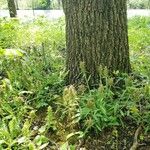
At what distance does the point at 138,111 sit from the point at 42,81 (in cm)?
137

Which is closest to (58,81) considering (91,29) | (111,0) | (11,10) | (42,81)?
(42,81)

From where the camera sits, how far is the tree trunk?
3680 mm

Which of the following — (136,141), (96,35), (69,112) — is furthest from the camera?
(96,35)

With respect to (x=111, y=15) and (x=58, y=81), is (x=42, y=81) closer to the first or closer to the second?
(x=58, y=81)

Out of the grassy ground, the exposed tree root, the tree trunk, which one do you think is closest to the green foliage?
the grassy ground

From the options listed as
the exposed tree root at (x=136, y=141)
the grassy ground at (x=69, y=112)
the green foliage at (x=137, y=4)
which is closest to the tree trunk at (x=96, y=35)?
the grassy ground at (x=69, y=112)

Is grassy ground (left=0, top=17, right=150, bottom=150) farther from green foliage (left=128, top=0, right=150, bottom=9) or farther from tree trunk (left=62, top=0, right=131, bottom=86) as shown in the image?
green foliage (left=128, top=0, right=150, bottom=9)

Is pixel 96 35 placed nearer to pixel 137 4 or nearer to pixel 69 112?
pixel 69 112

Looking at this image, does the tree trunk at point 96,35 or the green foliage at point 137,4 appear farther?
the green foliage at point 137,4

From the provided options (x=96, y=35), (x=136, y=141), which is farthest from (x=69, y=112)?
(x=96, y=35)

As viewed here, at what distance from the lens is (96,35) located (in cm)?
372

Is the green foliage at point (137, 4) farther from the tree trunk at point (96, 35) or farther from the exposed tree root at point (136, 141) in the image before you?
the exposed tree root at point (136, 141)

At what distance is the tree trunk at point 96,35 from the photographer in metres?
3.68

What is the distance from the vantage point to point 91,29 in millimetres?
3711
